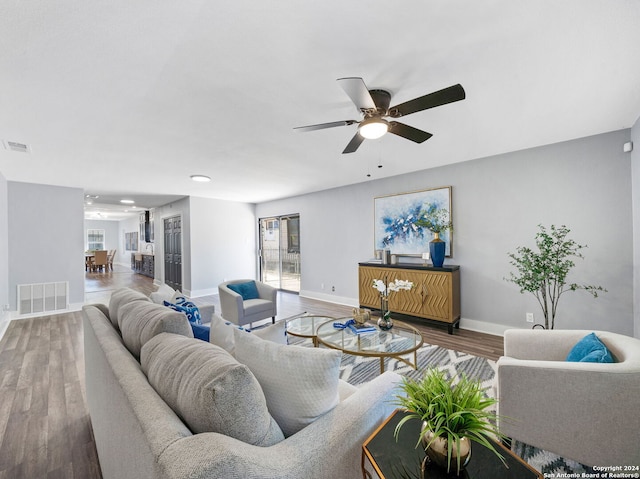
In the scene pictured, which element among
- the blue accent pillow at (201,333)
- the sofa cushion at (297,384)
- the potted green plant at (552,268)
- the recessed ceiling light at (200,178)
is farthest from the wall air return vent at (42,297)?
the potted green plant at (552,268)

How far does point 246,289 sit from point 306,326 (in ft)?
5.01

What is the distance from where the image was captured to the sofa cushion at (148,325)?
4.39ft

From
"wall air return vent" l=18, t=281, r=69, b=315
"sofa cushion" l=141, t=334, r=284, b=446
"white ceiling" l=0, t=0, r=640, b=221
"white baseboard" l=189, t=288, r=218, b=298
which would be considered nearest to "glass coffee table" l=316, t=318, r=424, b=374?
"sofa cushion" l=141, t=334, r=284, b=446

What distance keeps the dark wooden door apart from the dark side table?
23.5 ft

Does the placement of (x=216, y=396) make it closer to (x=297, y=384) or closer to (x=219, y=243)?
(x=297, y=384)

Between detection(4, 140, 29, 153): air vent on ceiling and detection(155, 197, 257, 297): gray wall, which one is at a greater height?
detection(4, 140, 29, 153): air vent on ceiling

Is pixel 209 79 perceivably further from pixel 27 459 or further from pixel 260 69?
pixel 27 459

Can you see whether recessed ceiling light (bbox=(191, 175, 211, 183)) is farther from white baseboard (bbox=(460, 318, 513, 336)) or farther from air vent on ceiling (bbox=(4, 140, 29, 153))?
white baseboard (bbox=(460, 318, 513, 336))

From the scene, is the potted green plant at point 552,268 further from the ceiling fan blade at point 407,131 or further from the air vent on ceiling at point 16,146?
the air vent on ceiling at point 16,146

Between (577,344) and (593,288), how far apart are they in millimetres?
1926

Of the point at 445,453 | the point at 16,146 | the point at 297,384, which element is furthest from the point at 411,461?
the point at 16,146

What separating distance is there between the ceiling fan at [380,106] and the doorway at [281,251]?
4531 mm

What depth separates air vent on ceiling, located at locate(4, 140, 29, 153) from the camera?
2.97 meters

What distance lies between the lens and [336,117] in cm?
251
